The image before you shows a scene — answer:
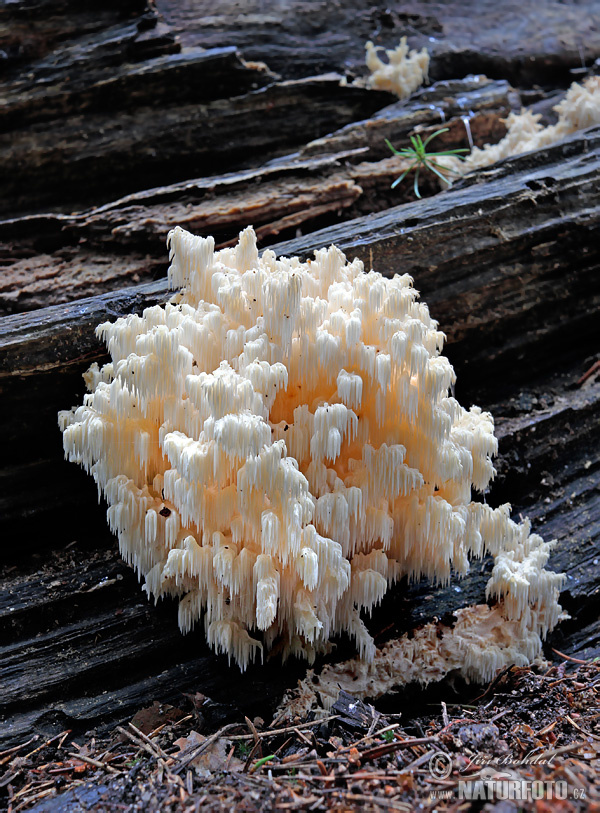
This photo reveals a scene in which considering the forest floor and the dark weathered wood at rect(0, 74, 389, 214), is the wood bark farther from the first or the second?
the forest floor

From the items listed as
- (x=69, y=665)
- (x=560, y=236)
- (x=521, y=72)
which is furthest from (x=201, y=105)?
(x=69, y=665)

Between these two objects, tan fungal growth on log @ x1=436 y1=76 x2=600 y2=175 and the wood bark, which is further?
tan fungal growth on log @ x1=436 y1=76 x2=600 y2=175

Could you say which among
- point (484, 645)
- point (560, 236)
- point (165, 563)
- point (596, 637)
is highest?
point (560, 236)

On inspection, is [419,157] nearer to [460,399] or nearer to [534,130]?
[534,130]

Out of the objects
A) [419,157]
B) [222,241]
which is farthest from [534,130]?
[222,241]

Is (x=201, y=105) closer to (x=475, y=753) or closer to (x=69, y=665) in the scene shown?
(x=69, y=665)

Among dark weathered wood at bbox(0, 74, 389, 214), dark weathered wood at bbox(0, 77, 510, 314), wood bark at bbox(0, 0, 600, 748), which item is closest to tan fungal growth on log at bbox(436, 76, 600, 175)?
wood bark at bbox(0, 0, 600, 748)

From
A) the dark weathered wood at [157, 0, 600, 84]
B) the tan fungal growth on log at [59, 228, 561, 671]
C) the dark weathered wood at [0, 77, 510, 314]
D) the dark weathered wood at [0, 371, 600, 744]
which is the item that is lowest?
the dark weathered wood at [0, 371, 600, 744]
